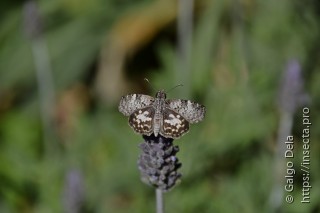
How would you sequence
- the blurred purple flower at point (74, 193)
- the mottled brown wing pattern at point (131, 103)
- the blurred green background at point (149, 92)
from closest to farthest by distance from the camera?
the mottled brown wing pattern at point (131, 103) → the blurred purple flower at point (74, 193) → the blurred green background at point (149, 92)

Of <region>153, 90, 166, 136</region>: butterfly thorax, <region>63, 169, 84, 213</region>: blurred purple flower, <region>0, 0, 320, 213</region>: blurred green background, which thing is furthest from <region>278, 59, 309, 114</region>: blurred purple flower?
<region>63, 169, 84, 213</region>: blurred purple flower

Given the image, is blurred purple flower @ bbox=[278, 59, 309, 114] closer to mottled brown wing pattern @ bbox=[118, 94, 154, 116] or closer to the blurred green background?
the blurred green background

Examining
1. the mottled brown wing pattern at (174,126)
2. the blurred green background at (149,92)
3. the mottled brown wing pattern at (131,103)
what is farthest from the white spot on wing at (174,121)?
the blurred green background at (149,92)

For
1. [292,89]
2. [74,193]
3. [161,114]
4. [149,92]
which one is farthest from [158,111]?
[149,92]

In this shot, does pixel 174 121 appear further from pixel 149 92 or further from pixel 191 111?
pixel 149 92

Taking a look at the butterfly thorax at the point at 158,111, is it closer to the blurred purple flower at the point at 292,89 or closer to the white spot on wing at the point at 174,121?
the white spot on wing at the point at 174,121

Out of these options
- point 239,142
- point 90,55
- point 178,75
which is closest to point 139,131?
point 239,142
